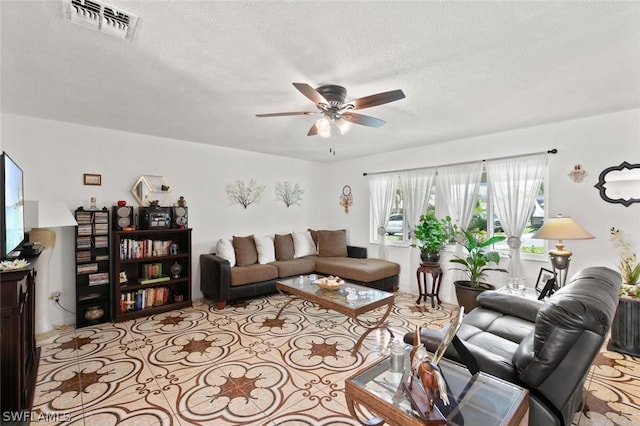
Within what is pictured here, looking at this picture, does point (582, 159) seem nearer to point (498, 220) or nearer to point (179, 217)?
point (498, 220)

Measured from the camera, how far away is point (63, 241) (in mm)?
3486

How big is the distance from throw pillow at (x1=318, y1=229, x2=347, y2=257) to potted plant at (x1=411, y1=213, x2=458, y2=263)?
162cm

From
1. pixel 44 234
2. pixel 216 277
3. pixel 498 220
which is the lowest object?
pixel 216 277

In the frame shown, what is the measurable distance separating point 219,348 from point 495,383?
2.44m

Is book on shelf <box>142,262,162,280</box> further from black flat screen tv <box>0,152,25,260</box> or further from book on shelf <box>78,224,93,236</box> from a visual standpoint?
black flat screen tv <box>0,152,25,260</box>

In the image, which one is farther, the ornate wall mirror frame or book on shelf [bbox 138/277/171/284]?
book on shelf [bbox 138/277/171/284]

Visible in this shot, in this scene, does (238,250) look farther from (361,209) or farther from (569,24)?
(569,24)

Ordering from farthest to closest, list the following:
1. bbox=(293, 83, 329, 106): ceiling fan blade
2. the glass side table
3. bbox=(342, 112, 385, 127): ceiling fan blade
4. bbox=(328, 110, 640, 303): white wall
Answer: bbox=(328, 110, 640, 303): white wall < bbox=(342, 112, 385, 127): ceiling fan blade < bbox=(293, 83, 329, 106): ceiling fan blade < the glass side table

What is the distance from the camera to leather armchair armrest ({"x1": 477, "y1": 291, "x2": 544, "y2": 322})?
8.23 feet

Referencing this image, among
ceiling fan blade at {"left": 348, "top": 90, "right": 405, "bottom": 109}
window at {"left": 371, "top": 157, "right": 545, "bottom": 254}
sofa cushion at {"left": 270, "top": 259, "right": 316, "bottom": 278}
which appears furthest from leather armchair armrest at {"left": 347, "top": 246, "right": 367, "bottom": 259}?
ceiling fan blade at {"left": 348, "top": 90, "right": 405, "bottom": 109}

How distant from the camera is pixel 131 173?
12.9ft

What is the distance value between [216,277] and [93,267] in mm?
1433

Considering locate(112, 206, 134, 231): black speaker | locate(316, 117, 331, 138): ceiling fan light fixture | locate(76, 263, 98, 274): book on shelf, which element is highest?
locate(316, 117, 331, 138): ceiling fan light fixture

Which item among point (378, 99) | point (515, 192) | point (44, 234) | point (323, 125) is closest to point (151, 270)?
point (44, 234)
